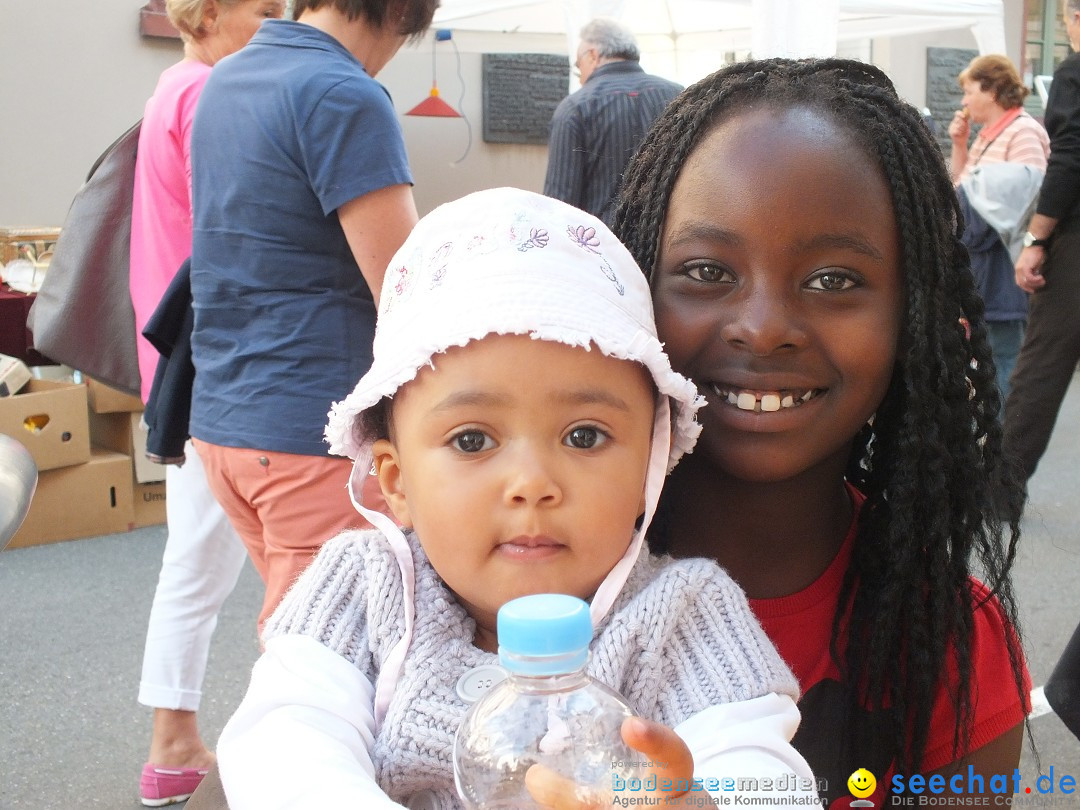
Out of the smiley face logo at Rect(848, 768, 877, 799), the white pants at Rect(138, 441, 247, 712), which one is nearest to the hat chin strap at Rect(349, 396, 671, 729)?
the smiley face logo at Rect(848, 768, 877, 799)

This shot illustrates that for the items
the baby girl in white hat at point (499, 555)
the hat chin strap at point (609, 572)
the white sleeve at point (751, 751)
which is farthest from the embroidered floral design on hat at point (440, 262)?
the white sleeve at point (751, 751)

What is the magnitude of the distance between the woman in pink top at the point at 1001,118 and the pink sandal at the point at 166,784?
4.66 m

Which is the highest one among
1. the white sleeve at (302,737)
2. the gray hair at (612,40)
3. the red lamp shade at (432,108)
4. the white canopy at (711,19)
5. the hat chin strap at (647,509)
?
the white canopy at (711,19)

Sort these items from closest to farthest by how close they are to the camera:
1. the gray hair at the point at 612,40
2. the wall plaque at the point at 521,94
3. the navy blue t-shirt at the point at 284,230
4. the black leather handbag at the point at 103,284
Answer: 1. the navy blue t-shirt at the point at 284,230
2. the black leather handbag at the point at 103,284
3. the gray hair at the point at 612,40
4. the wall plaque at the point at 521,94

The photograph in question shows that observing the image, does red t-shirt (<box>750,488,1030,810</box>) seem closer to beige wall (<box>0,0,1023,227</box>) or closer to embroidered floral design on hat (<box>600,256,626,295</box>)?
embroidered floral design on hat (<box>600,256,626,295</box>)

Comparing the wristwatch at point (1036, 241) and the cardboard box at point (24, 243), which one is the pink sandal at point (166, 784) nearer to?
the cardboard box at point (24, 243)

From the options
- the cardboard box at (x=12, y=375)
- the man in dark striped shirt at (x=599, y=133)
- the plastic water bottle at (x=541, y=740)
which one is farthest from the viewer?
the man in dark striped shirt at (x=599, y=133)

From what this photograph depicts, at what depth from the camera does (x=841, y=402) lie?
4.48 feet

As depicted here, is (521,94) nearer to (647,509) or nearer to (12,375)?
(12,375)

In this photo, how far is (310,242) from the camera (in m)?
2.47

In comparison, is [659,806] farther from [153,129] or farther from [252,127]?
[153,129]

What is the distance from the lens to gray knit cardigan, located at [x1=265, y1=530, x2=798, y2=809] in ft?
3.88

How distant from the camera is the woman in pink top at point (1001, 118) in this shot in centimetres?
584

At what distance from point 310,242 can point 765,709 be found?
5.37ft
